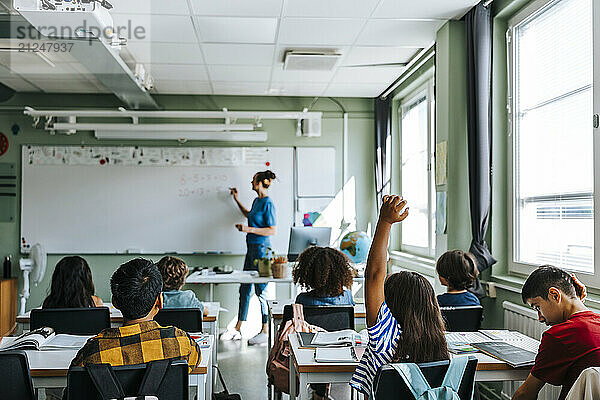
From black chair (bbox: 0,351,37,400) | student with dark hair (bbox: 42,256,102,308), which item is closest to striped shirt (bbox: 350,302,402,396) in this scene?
black chair (bbox: 0,351,37,400)

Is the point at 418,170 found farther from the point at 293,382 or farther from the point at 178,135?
the point at 293,382

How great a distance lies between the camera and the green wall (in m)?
7.45

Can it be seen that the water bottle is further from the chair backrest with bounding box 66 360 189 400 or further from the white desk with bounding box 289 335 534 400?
the chair backrest with bounding box 66 360 189 400

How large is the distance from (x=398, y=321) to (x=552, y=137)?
2141mm

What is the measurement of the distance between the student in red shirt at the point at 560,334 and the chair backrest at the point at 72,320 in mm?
2226

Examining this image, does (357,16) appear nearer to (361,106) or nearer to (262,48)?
(262,48)

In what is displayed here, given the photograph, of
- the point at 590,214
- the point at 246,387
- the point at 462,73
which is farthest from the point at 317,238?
the point at 590,214

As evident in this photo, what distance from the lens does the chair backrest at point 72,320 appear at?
3.54 metres

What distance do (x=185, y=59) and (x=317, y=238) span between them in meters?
2.03

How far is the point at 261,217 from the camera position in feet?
22.6

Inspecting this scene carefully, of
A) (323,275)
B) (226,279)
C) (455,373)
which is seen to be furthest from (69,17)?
(455,373)

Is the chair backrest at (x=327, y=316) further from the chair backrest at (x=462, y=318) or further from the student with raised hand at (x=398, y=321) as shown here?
the student with raised hand at (x=398, y=321)

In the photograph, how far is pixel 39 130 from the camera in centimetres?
747

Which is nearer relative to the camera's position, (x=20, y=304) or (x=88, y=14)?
(x=88, y=14)
